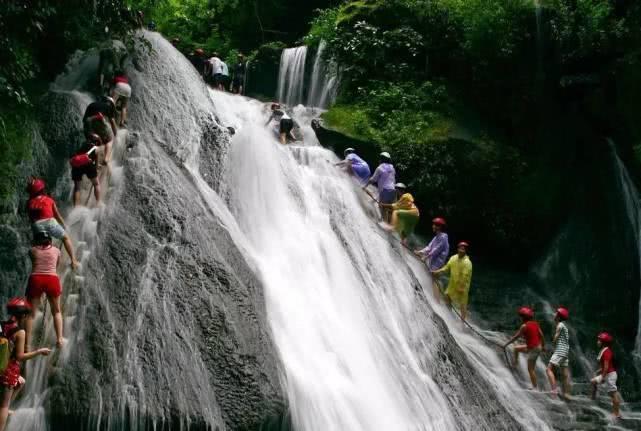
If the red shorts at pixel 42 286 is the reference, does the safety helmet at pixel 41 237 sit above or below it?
above

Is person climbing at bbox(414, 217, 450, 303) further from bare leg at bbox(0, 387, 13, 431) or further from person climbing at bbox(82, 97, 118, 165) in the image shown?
bare leg at bbox(0, 387, 13, 431)

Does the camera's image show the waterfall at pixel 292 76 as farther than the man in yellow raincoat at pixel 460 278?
Yes

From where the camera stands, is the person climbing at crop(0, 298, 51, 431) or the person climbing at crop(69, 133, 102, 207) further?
the person climbing at crop(69, 133, 102, 207)

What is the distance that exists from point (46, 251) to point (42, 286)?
0.40 meters

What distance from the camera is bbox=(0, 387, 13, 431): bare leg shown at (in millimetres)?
6832

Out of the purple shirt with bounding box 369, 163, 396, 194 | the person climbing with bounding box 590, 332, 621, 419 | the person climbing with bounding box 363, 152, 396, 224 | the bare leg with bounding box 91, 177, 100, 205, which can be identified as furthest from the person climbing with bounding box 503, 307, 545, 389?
the bare leg with bounding box 91, 177, 100, 205

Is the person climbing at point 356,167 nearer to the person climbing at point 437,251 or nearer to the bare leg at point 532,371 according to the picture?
the person climbing at point 437,251

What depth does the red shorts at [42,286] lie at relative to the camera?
25.1 feet

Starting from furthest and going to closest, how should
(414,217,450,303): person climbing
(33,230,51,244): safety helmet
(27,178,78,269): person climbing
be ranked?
(414,217,450,303): person climbing, (27,178,78,269): person climbing, (33,230,51,244): safety helmet

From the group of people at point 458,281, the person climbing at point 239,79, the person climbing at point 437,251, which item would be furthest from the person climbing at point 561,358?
the person climbing at point 239,79

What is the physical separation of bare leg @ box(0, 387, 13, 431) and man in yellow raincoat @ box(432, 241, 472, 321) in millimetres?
8589

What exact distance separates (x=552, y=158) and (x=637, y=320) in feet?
14.3

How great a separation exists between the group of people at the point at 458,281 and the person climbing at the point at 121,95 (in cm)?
481

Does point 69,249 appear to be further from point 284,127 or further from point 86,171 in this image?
point 284,127
